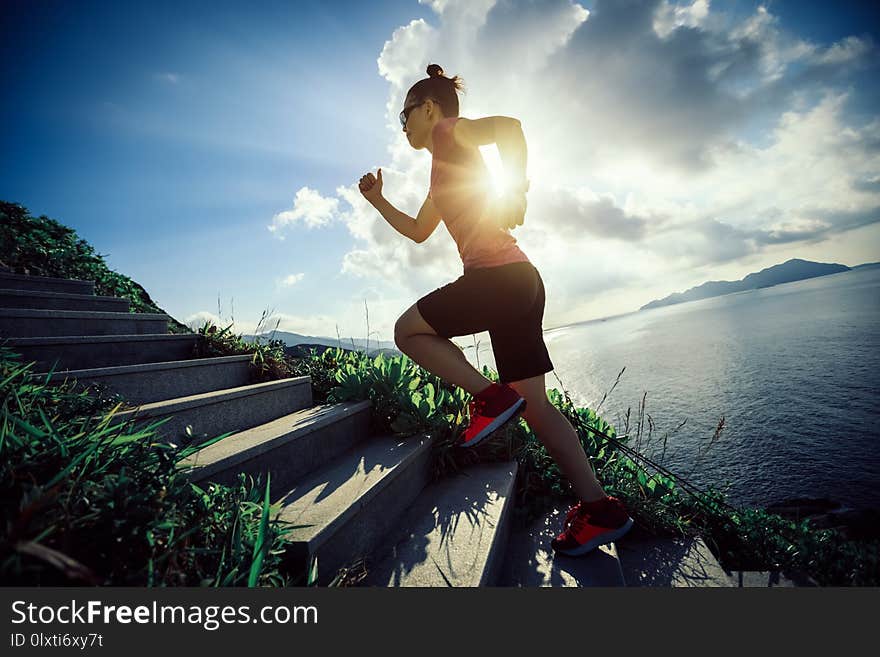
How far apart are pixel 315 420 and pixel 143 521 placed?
127 cm

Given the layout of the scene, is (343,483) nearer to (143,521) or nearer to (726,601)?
(143,521)

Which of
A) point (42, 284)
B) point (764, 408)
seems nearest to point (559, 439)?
point (42, 284)

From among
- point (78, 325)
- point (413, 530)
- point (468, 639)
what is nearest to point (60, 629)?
point (468, 639)

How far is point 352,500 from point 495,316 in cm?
96

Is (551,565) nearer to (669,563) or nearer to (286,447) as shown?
(669,563)

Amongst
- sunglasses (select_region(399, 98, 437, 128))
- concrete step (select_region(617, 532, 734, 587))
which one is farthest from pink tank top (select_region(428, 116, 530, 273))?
concrete step (select_region(617, 532, 734, 587))

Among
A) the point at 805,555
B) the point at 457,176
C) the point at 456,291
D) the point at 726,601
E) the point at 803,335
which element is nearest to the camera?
the point at 726,601

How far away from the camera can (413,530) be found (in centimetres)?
168

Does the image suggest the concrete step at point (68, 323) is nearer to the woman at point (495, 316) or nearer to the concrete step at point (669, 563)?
the woman at point (495, 316)

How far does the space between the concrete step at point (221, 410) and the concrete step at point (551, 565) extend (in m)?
1.50

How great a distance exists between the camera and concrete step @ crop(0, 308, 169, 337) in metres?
2.50

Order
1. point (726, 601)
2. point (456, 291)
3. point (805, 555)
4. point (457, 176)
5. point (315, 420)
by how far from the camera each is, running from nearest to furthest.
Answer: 1. point (726, 601)
2. point (456, 291)
3. point (457, 176)
4. point (805, 555)
5. point (315, 420)

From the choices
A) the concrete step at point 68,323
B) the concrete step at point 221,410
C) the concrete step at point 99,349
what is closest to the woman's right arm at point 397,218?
the concrete step at point 221,410

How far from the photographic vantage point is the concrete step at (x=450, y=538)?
134 centimetres
